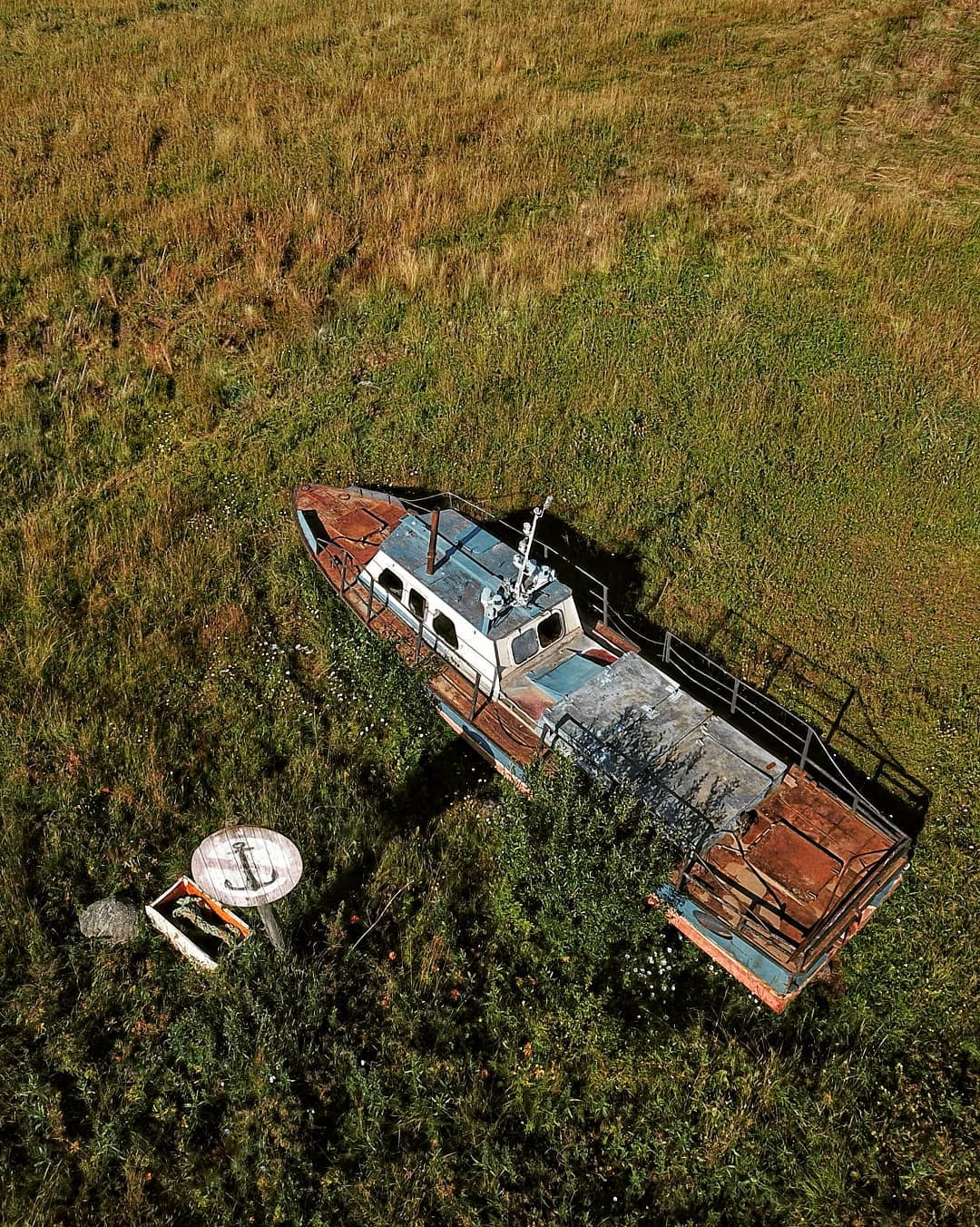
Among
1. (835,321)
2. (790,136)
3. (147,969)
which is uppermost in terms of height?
(790,136)

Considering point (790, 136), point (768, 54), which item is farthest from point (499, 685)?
point (768, 54)

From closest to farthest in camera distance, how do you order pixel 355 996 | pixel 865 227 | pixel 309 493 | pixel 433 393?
pixel 355 996, pixel 309 493, pixel 433 393, pixel 865 227

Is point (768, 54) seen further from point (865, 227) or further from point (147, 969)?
point (147, 969)

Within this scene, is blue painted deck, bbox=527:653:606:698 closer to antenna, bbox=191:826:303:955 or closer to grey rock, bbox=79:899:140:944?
antenna, bbox=191:826:303:955

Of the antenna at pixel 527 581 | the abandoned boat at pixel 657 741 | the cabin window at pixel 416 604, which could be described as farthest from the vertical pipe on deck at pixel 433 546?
the antenna at pixel 527 581

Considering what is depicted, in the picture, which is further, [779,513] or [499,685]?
[779,513]

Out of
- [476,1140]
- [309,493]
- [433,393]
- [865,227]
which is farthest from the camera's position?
[865,227]
